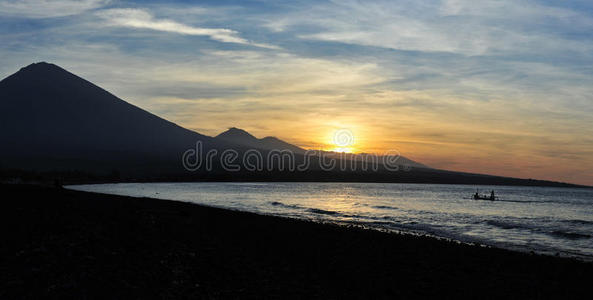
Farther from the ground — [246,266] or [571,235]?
[246,266]

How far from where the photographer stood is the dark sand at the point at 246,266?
12648 millimetres

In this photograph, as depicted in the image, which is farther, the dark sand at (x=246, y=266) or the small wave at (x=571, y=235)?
the small wave at (x=571, y=235)

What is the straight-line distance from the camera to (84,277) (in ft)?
41.0

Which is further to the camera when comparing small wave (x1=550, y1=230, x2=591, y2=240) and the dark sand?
small wave (x1=550, y1=230, x2=591, y2=240)

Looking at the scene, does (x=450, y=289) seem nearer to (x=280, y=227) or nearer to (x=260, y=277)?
(x=260, y=277)

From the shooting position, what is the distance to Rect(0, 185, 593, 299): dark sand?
12648mm

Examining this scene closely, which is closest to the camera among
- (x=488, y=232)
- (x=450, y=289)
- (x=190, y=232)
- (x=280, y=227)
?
(x=450, y=289)

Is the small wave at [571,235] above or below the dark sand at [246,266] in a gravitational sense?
below

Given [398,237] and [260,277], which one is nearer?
[260,277]

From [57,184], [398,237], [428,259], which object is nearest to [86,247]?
[428,259]

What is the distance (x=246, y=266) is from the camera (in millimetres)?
16703

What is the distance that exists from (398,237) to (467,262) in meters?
7.27

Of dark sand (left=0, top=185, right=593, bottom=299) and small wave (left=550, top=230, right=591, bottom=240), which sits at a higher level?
dark sand (left=0, top=185, right=593, bottom=299)

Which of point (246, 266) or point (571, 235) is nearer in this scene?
point (246, 266)
